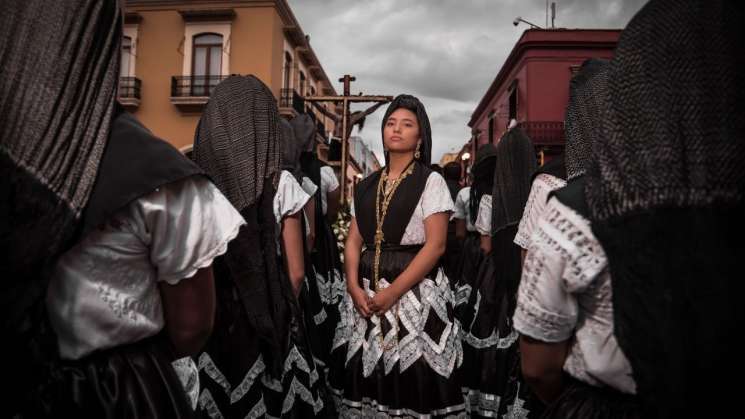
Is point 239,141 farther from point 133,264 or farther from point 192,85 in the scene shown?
point 192,85

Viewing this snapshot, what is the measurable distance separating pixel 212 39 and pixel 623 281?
68.3 ft

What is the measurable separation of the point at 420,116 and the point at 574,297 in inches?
82.3

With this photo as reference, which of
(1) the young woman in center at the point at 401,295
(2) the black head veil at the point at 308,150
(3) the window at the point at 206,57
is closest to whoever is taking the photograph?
(1) the young woman in center at the point at 401,295

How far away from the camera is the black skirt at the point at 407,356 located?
275 cm

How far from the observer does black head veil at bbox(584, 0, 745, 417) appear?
100 centimetres

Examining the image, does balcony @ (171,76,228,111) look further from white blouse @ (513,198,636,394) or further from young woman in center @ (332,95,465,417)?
white blouse @ (513,198,636,394)

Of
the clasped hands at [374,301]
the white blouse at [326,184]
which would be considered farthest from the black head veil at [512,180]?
the white blouse at [326,184]

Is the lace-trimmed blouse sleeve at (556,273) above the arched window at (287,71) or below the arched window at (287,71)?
below

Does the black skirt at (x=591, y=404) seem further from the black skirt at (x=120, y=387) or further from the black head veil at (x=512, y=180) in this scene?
the black head veil at (x=512, y=180)

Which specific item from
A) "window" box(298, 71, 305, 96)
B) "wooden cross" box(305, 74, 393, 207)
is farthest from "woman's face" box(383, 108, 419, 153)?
"window" box(298, 71, 305, 96)

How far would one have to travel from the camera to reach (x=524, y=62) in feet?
74.2

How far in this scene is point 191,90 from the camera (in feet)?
62.4

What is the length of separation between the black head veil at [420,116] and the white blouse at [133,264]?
2.01m

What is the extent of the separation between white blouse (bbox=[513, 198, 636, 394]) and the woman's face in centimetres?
190
